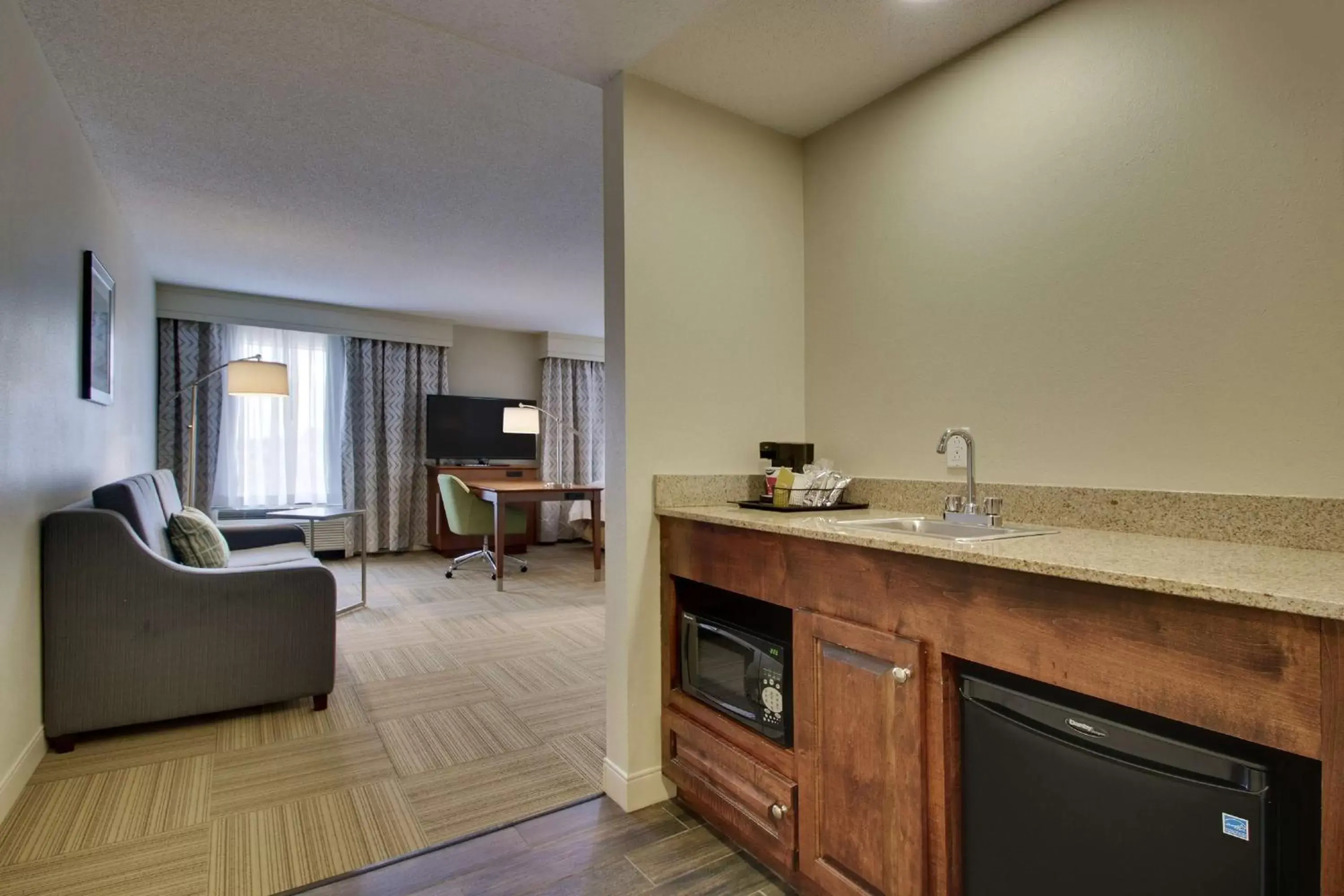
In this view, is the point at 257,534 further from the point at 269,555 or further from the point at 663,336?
the point at 663,336

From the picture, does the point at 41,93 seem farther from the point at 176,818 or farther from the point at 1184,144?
the point at 1184,144

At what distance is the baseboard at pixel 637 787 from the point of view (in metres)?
1.90

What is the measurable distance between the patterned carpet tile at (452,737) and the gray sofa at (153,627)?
41 cm

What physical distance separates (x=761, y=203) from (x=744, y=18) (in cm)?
60

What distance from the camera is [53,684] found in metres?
2.18

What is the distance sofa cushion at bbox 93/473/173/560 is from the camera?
2438mm

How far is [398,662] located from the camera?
3.21 meters

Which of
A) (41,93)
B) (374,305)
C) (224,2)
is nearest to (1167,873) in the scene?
(224,2)

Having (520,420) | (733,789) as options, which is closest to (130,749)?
(733,789)

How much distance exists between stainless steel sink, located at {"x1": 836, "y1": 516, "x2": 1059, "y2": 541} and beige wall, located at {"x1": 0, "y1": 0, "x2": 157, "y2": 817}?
228 cm

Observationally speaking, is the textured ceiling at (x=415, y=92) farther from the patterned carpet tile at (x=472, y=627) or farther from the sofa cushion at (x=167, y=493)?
the patterned carpet tile at (x=472, y=627)

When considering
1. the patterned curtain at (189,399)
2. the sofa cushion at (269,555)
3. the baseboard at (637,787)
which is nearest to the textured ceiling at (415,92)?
the patterned curtain at (189,399)

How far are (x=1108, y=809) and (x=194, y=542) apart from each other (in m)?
3.15

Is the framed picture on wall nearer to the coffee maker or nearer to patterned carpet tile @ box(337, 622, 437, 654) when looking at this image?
patterned carpet tile @ box(337, 622, 437, 654)
